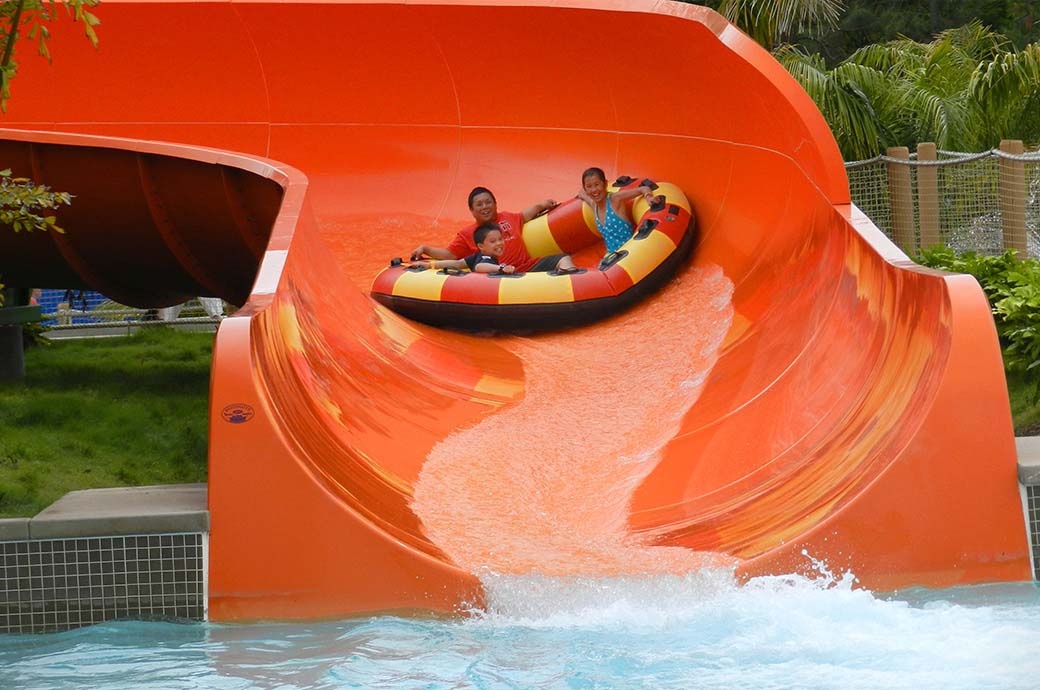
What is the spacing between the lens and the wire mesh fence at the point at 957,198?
25.5 ft

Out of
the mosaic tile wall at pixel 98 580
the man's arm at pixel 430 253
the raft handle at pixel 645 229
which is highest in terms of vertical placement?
the raft handle at pixel 645 229

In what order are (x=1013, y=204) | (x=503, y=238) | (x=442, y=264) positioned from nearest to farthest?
1. (x=442, y=264)
2. (x=503, y=238)
3. (x=1013, y=204)

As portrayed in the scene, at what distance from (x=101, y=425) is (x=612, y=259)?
2.70 meters

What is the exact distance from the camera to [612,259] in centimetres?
659

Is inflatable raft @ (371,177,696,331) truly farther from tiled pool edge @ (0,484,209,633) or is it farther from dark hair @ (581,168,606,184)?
tiled pool edge @ (0,484,209,633)

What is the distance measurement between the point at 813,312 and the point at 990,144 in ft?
21.9

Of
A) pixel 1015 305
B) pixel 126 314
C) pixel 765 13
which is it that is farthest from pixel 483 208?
pixel 126 314

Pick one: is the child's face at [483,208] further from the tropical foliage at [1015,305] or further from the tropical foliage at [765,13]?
the tropical foliage at [765,13]

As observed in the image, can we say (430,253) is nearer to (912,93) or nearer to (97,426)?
(97,426)

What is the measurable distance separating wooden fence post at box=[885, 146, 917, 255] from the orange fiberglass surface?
7.19 feet

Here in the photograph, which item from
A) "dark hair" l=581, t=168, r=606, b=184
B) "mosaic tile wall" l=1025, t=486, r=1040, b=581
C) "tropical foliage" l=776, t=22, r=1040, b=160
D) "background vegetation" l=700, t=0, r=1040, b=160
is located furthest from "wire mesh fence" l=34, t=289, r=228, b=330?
"mosaic tile wall" l=1025, t=486, r=1040, b=581

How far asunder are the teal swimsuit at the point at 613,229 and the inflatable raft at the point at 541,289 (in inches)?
12.6

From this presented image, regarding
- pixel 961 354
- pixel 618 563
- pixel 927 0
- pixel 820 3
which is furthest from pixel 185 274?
pixel 927 0

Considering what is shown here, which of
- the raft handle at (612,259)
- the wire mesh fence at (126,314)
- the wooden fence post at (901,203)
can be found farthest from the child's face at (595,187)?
the wire mesh fence at (126,314)
